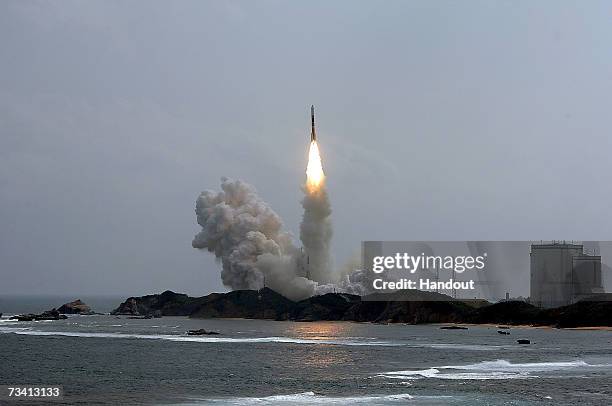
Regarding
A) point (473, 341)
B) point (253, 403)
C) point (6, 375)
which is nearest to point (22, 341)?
point (6, 375)

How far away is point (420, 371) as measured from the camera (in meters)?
123

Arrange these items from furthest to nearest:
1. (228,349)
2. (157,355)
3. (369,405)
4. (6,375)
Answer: (228,349) → (157,355) → (6,375) → (369,405)

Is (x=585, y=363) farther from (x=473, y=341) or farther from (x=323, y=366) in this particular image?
(x=473, y=341)

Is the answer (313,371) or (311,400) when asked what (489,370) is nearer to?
(313,371)

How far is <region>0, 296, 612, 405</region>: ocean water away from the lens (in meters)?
95.8

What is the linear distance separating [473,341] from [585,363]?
5862 cm

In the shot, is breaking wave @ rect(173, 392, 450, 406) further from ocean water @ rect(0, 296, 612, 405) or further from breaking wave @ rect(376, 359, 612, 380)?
breaking wave @ rect(376, 359, 612, 380)

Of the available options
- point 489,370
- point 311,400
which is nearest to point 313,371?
point 489,370

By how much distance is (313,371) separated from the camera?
12444cm

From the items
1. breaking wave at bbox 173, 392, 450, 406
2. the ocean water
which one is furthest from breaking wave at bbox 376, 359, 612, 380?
breaking wave at bbox 173, 392, 450, 406

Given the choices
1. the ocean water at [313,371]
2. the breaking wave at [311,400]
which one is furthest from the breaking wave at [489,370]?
A: the breaking wave at [311,400]

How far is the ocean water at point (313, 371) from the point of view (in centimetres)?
9575

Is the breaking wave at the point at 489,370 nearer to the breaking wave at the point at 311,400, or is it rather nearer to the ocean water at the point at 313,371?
the ocean water at the point at 313,371

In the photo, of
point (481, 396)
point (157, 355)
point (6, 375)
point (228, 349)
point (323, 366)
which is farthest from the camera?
point (228, 349)
